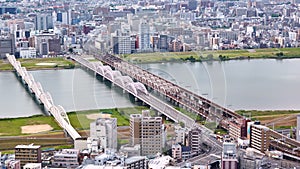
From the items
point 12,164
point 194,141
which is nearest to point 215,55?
point 194,141

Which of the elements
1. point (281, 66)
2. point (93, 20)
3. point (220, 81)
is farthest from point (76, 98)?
point (93, 20)

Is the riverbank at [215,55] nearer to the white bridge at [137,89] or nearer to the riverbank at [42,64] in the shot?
the white bridge at [137,89]

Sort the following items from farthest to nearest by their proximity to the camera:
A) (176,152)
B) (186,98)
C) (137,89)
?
(137,89)
(186,98)
(176,152)

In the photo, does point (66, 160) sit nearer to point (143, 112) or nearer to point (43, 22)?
point (143, 112)

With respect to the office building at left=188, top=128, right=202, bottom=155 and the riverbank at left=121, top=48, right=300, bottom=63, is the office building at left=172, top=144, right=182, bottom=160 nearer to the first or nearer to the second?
the office building at left=188, top=128, right=202, bottom=155

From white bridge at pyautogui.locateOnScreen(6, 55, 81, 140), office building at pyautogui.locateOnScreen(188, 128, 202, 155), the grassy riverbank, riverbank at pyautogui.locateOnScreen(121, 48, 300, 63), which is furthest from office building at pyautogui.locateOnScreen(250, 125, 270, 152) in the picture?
riverbank at pyautogui.locateOnScreen(121, 48, 300, 63)
